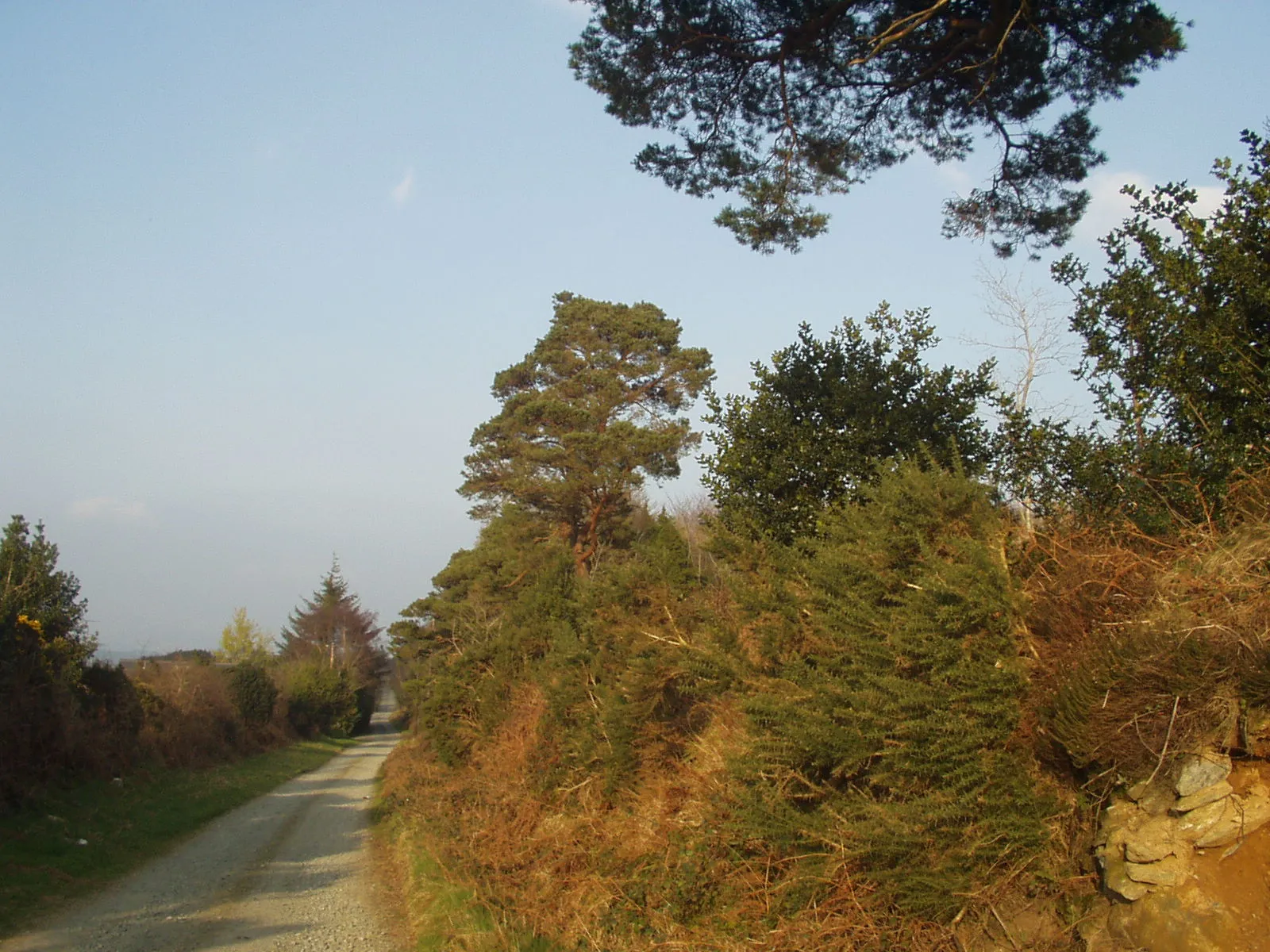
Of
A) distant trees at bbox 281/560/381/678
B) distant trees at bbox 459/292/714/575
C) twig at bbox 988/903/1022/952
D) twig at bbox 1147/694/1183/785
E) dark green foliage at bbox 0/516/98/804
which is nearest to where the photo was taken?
twig at bbox 1147/694/1183/785

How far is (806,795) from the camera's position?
20.9ft

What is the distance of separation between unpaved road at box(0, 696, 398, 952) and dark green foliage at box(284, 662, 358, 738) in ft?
94.0

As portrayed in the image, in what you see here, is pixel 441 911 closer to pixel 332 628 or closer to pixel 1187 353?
pixel 1187 353

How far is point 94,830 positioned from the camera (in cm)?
1501

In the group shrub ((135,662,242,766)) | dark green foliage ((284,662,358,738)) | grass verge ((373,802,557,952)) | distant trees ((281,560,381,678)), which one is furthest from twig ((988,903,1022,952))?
distant trees ((281,560,381,678))

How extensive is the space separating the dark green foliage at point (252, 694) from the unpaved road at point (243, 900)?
19.2 m

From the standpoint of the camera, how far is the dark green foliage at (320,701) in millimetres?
45844

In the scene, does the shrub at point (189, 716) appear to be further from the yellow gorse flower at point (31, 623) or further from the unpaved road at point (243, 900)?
the unpaved road at point (243, 900)

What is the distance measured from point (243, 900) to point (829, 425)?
930cm

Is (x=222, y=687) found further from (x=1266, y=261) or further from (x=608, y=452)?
(x=1266, y=261)

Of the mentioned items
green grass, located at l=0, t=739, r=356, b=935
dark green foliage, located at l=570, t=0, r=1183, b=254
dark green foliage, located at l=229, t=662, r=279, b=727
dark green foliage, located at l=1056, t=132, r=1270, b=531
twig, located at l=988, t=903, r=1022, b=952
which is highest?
dark green foliage, located at l=570, t=0, r=1183, b=254

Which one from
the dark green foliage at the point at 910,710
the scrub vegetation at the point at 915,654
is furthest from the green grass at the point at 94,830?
the dark green foliage at the point at 910,710

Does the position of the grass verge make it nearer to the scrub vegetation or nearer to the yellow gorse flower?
the scrub vegetation

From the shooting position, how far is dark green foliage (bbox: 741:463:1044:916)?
17.0 feet
